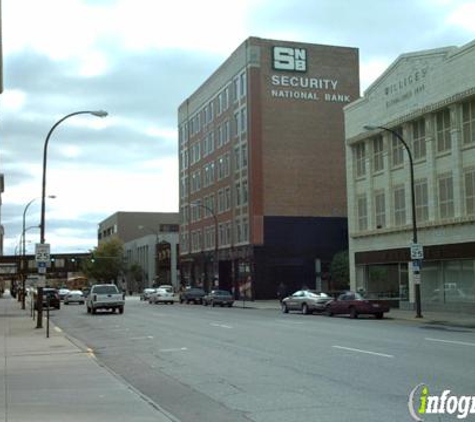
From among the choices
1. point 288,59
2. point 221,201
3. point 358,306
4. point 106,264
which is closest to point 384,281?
point 358,306

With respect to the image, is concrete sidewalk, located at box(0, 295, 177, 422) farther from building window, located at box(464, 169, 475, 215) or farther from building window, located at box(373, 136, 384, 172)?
building window, located at box(373, 136, 384, 172)

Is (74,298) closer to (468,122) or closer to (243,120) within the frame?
(243,120)

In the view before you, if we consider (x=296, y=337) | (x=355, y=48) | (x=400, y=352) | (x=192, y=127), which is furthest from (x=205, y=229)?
(x=400, y=352)

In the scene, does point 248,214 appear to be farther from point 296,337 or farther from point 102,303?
point 296,337

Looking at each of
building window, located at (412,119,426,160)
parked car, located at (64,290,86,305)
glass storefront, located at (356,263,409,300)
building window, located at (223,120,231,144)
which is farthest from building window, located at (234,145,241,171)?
building window, located at (412,119,426,160)

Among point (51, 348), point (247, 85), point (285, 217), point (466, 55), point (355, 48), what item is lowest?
point (51, 348)

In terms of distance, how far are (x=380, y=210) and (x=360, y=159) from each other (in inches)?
170

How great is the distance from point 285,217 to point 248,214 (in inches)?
138

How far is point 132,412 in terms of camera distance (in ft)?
30.7

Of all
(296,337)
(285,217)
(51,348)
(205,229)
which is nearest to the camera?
(51,348)

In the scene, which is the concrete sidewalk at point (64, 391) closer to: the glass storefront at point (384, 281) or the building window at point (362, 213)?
the glass storefront at point (384, 281)

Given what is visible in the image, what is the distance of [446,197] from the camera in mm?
37406

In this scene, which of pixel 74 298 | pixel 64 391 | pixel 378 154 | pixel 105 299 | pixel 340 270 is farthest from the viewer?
pixel 74 298

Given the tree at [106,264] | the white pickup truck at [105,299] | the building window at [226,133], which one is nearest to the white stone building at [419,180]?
the white pickup truck at [105,299]
